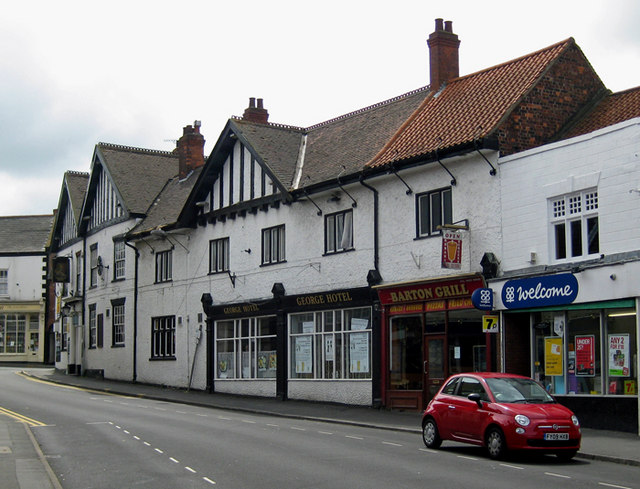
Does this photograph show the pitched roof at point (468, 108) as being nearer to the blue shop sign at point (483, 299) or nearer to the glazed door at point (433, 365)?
the blue shop sign at point (483, 299)

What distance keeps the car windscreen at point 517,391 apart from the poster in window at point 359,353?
10.6 m

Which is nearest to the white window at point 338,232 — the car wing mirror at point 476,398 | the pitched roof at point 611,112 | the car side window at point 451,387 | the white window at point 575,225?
the pitched roof at point 611,112

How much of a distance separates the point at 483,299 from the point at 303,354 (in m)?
9.39

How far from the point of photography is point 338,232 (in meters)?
28.4

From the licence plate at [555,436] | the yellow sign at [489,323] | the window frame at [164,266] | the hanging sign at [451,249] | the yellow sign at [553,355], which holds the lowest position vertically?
the licence plate at [555,436]

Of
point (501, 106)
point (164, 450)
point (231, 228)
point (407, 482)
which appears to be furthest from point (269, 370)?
point (407, 482)

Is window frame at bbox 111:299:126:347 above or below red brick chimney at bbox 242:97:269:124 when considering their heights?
below

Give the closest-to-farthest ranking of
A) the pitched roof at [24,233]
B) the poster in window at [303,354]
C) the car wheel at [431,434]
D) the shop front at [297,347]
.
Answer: the car wheel at [431,434]
the shop front at [297,347]
the poster in window at [303,354]
the pitched roof at [24,233]

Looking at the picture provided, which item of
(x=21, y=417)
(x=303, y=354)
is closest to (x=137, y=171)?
(x=303, y=354)

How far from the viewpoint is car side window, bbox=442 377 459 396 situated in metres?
17.0

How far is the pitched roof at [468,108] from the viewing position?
23641 millimetres

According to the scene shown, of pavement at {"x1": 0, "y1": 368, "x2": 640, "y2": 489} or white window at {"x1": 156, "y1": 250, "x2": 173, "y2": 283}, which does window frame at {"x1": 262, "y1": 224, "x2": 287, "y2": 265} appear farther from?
white window at {"x1": 156, "y1": 250, "x2": 173, "y2": 283}

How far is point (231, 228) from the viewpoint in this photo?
33.9 metres

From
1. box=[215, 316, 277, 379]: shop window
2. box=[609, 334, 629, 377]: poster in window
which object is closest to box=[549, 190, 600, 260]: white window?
box=[609, 334, 629, 377]: poster in window
